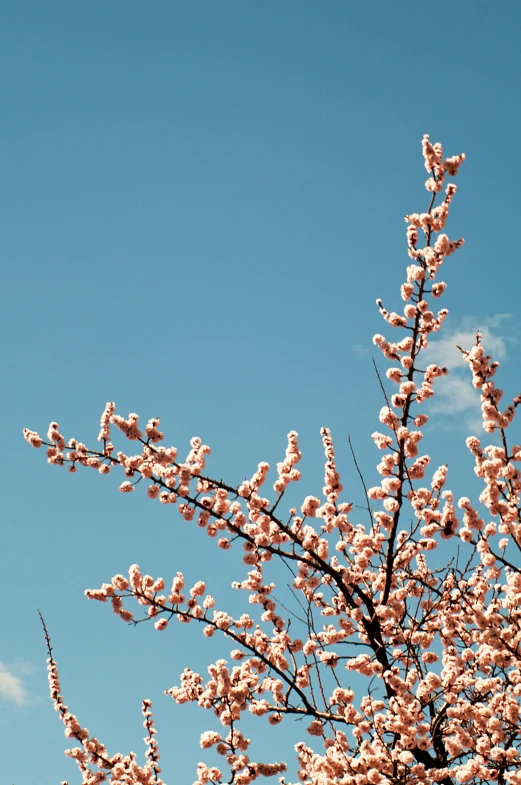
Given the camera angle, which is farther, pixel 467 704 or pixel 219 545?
pixel 219 545

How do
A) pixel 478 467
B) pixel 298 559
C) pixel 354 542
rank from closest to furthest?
pixel 478 467
pixel 298 559
pixel 354 542

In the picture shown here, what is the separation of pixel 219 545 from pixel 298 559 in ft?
2.76

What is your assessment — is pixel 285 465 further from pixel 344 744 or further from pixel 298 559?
pixel 344 744

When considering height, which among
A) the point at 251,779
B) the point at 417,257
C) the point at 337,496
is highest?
the point at 417,257

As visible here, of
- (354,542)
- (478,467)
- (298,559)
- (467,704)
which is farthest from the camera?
(354,542)

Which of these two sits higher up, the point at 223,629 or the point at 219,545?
the point at 219,545

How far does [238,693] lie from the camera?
21.6 ft

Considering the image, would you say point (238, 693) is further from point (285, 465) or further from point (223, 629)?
point (285, 465)

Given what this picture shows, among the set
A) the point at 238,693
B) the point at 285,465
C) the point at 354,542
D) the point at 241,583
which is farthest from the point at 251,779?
the point at 285,465

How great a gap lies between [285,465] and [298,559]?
98 cm

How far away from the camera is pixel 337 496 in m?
7.90

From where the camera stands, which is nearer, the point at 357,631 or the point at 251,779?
the point at 251,779

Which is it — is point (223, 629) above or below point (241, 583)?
below

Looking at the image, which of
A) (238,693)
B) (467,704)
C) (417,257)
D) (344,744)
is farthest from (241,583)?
(417,257)
